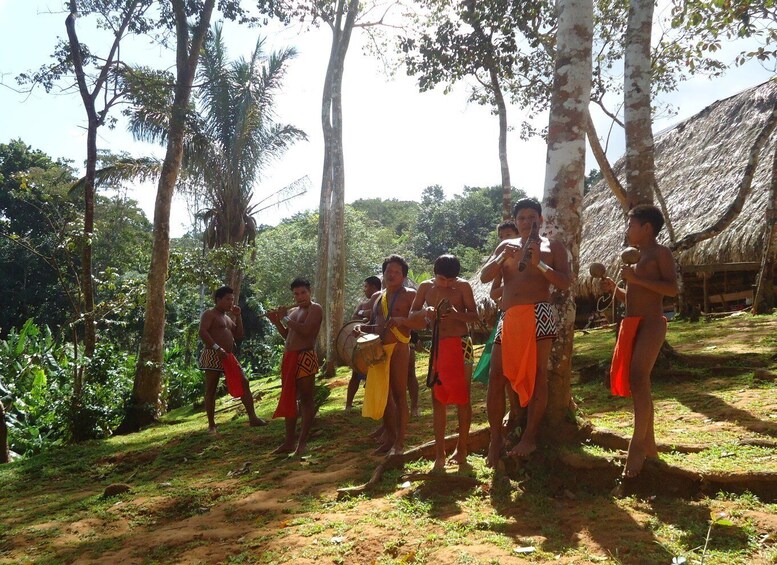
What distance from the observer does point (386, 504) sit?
4.21 metres

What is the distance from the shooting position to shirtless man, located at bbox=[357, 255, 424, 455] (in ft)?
17.8

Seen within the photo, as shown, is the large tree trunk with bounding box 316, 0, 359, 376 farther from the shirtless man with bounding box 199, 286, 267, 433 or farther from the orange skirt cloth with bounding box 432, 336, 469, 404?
the orange skirt cloth with bounding box 432, 336, 469, 404

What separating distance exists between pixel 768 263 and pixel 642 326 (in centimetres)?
860

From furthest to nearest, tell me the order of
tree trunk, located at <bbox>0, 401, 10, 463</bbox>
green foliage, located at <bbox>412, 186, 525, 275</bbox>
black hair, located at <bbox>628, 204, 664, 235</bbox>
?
green foliage, located at <bbox>412, 186, 525, 275</bbox> < tree trunk, located at <bbox>0, 401, 10, 463</bbox> < black hair, located at <bbox>628, 204, 664, 235</bbox>

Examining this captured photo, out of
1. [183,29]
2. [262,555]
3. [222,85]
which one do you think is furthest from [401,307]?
[222,85]

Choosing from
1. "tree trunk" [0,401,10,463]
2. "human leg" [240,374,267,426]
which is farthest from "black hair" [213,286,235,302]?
"tree trunk" [0,401,10,463]

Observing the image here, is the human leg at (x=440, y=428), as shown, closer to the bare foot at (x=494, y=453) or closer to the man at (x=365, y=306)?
the bare foot at (x=494, y=453)

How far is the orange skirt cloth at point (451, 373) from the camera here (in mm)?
4602

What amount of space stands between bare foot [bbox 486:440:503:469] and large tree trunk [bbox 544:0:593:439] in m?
0.37

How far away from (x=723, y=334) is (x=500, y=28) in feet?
22.9

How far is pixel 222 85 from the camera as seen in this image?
17.5 m

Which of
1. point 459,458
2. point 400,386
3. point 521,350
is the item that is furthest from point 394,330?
point 521,350

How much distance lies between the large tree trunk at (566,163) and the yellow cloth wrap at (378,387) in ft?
4.86

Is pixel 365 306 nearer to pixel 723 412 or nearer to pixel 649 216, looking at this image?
pixel 723 412
